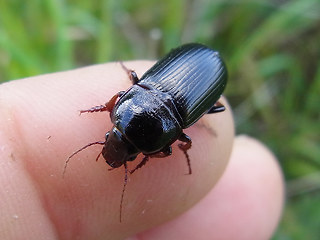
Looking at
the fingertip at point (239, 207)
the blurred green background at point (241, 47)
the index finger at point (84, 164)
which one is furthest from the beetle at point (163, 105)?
the blurred green background at point (241, 47)

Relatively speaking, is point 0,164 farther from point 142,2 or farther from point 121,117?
point 142,2

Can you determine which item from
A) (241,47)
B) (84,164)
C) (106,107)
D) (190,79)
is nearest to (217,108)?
(190,79)

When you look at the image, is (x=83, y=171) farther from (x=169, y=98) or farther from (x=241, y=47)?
(x=241, y=47)

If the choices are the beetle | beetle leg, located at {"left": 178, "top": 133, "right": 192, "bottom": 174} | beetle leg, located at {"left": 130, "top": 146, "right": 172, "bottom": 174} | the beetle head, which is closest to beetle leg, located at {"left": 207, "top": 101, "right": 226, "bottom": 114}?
the beetle

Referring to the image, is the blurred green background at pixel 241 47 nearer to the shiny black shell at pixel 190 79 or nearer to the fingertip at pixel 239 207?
the fingertip at pixel 239 207

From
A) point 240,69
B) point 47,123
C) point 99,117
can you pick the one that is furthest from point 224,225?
point 240,69

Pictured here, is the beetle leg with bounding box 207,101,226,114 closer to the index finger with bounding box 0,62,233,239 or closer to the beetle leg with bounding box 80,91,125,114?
the index finger with bounding box 0,62,233,239
